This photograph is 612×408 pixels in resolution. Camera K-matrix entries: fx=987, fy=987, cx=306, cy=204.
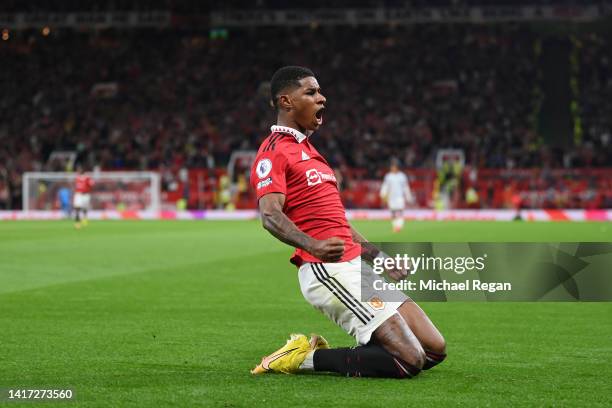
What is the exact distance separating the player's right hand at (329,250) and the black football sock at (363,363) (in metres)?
0.86

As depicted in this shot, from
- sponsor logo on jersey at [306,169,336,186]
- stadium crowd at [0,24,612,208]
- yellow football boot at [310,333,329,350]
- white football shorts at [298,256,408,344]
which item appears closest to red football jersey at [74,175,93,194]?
stadium crowd at [0,24,612,208]

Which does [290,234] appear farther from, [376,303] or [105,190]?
[105,190]

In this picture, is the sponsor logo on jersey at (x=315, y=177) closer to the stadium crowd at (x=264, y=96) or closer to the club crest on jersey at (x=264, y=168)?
the club crest on jersey at (x=264, y=168)

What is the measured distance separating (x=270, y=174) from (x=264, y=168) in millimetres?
68

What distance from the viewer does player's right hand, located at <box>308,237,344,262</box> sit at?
20.3 feet

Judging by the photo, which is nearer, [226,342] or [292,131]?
[292,131]

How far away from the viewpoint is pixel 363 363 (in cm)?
675

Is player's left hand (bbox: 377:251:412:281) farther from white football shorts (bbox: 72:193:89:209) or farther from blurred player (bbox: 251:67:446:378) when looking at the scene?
white football shorts (bbox: 72:193:89:209)

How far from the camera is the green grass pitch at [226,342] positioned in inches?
242

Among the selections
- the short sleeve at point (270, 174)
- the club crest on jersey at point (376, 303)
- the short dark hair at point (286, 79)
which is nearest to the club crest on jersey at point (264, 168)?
the short sleeve at point (270, 174)

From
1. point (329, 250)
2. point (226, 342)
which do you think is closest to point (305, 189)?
point (329, 250)

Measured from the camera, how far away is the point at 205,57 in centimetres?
5519

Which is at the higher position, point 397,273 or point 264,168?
point 264,168

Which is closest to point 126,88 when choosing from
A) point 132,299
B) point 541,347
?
point 132,299
